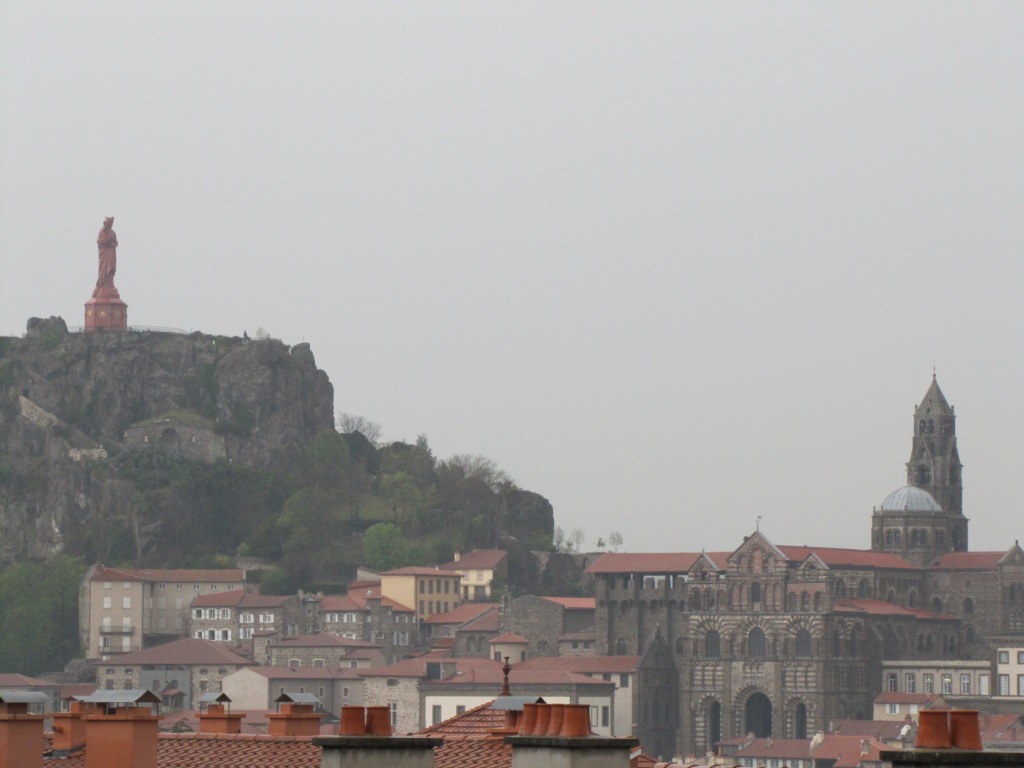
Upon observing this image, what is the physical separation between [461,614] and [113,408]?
31221 millimetres

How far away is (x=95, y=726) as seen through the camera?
23.3m

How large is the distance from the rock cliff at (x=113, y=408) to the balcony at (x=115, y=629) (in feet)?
47.9

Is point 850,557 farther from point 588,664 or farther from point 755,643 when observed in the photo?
point 588,664

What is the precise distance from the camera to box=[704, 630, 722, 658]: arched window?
14650 centimetres

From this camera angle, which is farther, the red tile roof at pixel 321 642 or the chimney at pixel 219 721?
the red tile roof at pixel 321 642

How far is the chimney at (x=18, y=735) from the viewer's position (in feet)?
74.1

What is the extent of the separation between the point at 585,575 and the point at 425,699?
35509 millimetres

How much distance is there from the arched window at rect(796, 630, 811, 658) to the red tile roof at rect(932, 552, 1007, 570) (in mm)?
12753

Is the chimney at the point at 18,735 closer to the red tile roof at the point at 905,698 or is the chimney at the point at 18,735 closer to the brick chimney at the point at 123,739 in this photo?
the brick chimney at the point at 123,739

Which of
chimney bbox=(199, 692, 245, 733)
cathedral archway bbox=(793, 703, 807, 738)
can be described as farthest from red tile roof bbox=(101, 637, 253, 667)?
chimney bbox=(199, 692, 245, 733)

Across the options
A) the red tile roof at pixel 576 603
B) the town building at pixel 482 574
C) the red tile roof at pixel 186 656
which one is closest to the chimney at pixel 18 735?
the red tile roof at pixel 186 656

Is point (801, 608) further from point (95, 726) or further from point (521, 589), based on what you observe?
point (95, 726)

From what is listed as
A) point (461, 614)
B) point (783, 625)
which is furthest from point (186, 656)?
point (783, 625)

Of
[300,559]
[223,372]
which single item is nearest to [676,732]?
[300,559]
